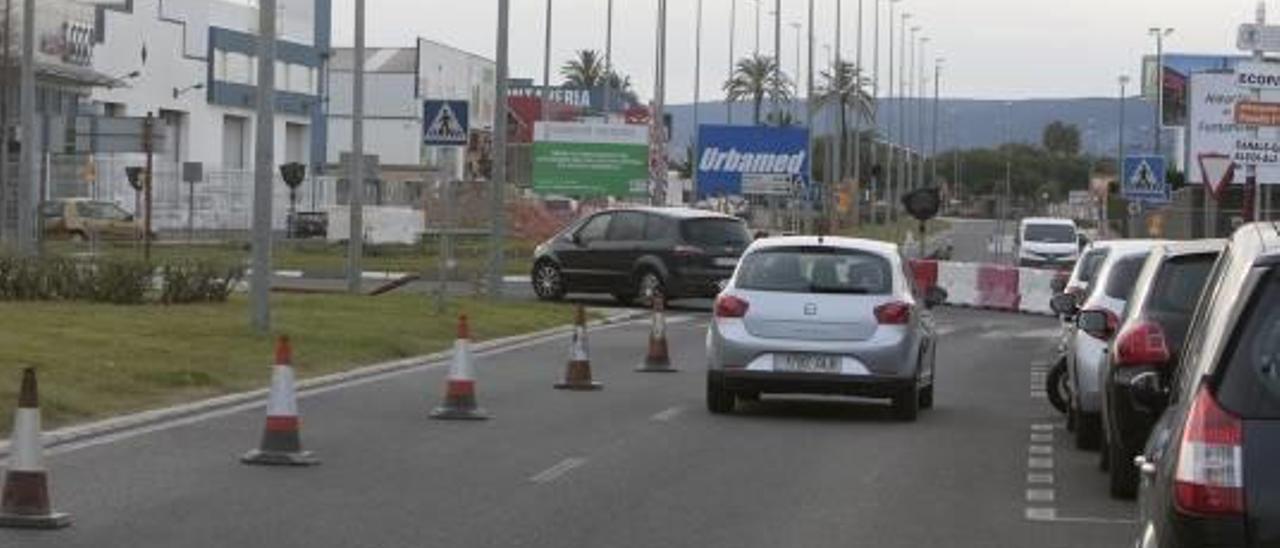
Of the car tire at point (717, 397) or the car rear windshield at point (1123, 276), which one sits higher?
the car rear windshield at point (1123, 276)

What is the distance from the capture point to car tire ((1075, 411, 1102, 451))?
13.9m

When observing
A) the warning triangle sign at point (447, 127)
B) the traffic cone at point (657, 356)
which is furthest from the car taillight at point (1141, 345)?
the warning triangle sign at point (447, 127)

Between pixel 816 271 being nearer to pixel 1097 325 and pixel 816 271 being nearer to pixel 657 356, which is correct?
pixel 1097 325

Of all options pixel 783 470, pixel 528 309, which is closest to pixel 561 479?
pixel 783 470

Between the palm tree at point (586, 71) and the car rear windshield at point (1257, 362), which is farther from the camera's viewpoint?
the palm tree at point (586, 71)

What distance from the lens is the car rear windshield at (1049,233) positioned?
52772 mm

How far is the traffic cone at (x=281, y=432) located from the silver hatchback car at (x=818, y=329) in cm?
442

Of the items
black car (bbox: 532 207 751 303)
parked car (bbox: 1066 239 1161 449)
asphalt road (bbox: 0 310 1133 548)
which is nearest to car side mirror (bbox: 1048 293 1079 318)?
parked car (bbox: 1066 239 1161 449)

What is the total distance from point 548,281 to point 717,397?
60.0 feet

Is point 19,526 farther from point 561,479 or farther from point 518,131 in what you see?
point 518,131

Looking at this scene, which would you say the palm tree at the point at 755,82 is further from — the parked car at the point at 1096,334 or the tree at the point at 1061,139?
the parked car at the point at 1096,334

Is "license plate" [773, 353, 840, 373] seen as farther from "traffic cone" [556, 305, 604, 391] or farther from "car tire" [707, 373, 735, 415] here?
"traffic cone" [556, 305, 604, 391]

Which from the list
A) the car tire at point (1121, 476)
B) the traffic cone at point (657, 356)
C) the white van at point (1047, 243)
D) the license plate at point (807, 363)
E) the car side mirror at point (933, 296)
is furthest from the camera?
the white van at point (1047, 243)

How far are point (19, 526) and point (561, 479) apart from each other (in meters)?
3.40
